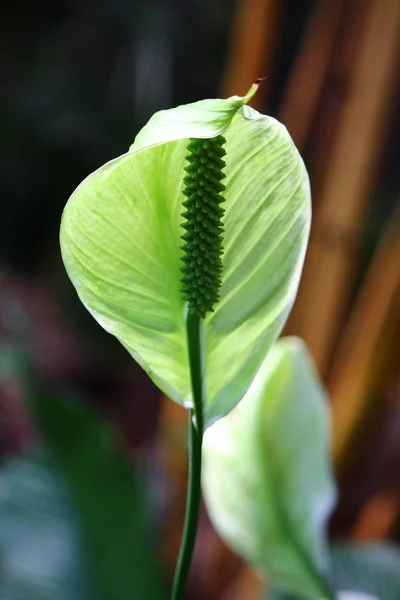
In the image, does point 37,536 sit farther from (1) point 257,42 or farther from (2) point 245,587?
(1) point 257,42

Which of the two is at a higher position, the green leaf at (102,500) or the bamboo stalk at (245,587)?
the green leaf at (102,500)

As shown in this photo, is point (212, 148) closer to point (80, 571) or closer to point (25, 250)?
point (80, 571)

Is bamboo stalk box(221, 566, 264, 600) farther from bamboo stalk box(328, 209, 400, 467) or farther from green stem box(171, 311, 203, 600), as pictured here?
green stem box(171, 311, 203, 600)

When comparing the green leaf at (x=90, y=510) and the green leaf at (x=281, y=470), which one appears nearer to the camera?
the green leaf at (x=281, y=470)

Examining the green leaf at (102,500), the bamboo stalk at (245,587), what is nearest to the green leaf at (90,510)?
the green leaf at (102,500)

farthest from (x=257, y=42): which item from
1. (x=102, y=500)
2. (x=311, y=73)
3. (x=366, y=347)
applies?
(x=102, y=500)

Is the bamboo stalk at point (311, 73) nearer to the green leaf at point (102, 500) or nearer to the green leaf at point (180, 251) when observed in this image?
the green leaf at point (102, 500)

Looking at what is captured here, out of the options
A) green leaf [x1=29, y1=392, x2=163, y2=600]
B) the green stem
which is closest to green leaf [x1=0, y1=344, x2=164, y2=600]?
green leaf [x1=29, y1=392, x2=163, y2=600]
